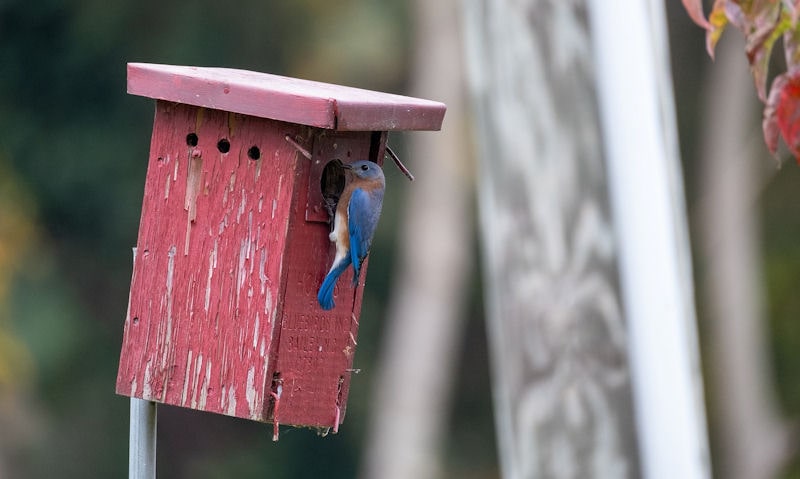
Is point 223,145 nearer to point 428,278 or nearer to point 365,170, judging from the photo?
point 365,170

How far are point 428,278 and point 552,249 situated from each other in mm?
10198

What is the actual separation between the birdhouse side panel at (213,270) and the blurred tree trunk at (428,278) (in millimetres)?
11605

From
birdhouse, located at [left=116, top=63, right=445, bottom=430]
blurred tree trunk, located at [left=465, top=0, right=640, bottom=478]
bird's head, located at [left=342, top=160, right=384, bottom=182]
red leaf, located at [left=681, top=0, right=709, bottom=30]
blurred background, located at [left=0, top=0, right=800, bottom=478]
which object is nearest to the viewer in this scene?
red leaf, located at [left=681, top=0, right=709, bottom=30]

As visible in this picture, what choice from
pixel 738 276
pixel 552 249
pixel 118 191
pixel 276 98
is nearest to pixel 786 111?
pixel 276 98

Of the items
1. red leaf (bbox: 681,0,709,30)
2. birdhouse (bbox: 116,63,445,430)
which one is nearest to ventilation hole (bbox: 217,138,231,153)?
birdhouse (bbox: 116,63,445,430)

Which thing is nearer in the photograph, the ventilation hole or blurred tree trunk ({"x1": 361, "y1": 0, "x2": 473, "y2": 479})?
the ventilation hole

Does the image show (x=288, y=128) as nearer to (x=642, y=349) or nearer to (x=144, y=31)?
(x=642, y=349)

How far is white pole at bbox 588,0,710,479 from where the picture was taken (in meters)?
4.27

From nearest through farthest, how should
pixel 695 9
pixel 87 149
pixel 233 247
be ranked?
pixel 695 9 → pixel 233 247 → pixel 87 149

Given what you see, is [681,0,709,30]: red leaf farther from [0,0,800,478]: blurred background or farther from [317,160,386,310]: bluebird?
[0,0,800,478]: blurred background

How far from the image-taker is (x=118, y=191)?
1573 centimetres

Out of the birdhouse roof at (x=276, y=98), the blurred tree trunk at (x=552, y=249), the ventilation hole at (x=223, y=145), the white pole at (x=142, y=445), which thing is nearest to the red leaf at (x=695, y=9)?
the birdhouse roof at (x=276, y=98)

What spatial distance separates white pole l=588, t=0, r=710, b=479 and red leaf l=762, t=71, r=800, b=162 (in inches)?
78.9

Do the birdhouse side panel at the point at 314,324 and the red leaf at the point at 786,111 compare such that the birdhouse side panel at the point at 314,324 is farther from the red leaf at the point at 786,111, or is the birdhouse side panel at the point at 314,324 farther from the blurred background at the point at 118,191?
the blurred background at the point at 118,191
